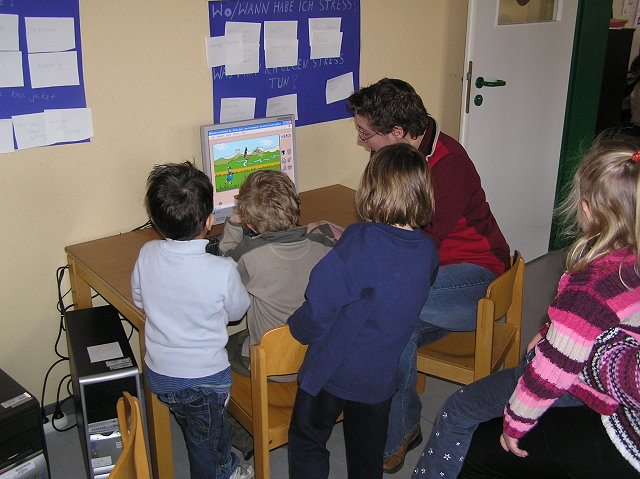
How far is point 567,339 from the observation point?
138 cm

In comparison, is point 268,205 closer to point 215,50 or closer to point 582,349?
point 215,50

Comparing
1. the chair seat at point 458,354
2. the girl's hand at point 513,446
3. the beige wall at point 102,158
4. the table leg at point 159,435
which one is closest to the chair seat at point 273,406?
the table leg at point 159,435

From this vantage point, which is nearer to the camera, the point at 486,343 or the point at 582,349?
the point at 582,349

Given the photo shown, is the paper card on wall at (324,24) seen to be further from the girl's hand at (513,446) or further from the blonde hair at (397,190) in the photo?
the girl's hand at (513,446)

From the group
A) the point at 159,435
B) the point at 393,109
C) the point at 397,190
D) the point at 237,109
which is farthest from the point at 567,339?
the point at 237,109

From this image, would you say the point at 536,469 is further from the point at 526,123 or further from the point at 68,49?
the point at 526,123

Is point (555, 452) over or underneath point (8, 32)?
underneath

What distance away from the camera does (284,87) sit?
2.67 metres

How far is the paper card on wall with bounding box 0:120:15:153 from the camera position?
2061 mm

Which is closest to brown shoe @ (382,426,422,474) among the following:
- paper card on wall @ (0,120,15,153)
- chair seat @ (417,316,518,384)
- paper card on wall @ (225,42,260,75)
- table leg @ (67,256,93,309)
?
chair seat @ (417,316,518,384)

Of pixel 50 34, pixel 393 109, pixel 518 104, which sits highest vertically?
pixel 50 34

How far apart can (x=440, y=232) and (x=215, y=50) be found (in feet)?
3.38

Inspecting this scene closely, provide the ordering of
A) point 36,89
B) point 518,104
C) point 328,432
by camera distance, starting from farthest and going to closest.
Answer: point 518,104
point 36,89
point 328,432

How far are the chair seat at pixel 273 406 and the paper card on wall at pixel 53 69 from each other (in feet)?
3.47
